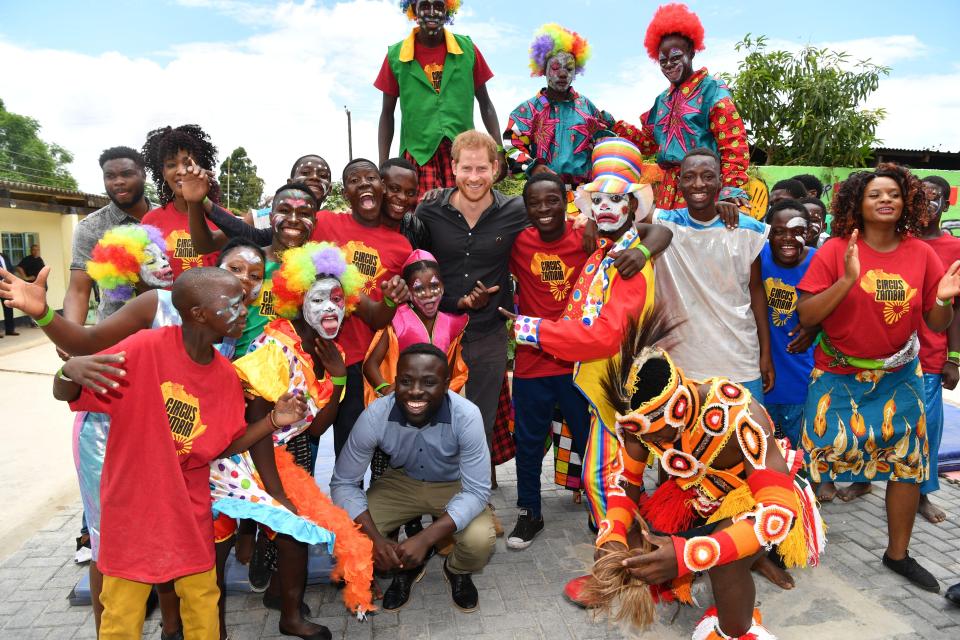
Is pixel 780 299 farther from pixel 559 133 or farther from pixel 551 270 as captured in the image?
pixel 559 133

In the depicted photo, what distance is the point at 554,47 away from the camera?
4887 millimetres

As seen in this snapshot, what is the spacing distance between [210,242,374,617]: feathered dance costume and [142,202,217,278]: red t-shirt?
666mm

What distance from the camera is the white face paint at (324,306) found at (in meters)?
3.25

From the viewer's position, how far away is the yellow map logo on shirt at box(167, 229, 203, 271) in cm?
360

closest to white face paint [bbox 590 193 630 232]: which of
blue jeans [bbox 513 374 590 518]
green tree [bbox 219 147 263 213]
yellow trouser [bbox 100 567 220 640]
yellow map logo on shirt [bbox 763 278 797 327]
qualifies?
blue jeans [bbox 513 374 590 518]

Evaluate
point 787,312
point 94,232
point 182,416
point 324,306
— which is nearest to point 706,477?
point 787,312

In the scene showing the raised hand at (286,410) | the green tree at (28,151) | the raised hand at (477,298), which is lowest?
the raised hand at (286,410)

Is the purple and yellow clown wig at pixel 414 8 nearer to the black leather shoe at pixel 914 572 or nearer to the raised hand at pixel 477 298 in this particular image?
the raised hand at pixel 477 298

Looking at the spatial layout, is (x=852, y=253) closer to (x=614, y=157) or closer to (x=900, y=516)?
(x=614, y=157)

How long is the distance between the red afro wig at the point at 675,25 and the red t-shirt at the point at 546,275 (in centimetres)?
171

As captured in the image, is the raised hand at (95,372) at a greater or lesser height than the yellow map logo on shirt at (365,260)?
lesser

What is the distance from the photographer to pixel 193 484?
2.58 meters

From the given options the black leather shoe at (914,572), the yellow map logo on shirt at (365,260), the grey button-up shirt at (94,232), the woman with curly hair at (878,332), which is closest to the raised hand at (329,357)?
the yellow map logo on shirt at (365,260)

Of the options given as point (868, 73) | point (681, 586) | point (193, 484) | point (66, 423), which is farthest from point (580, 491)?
point (868, 73)
